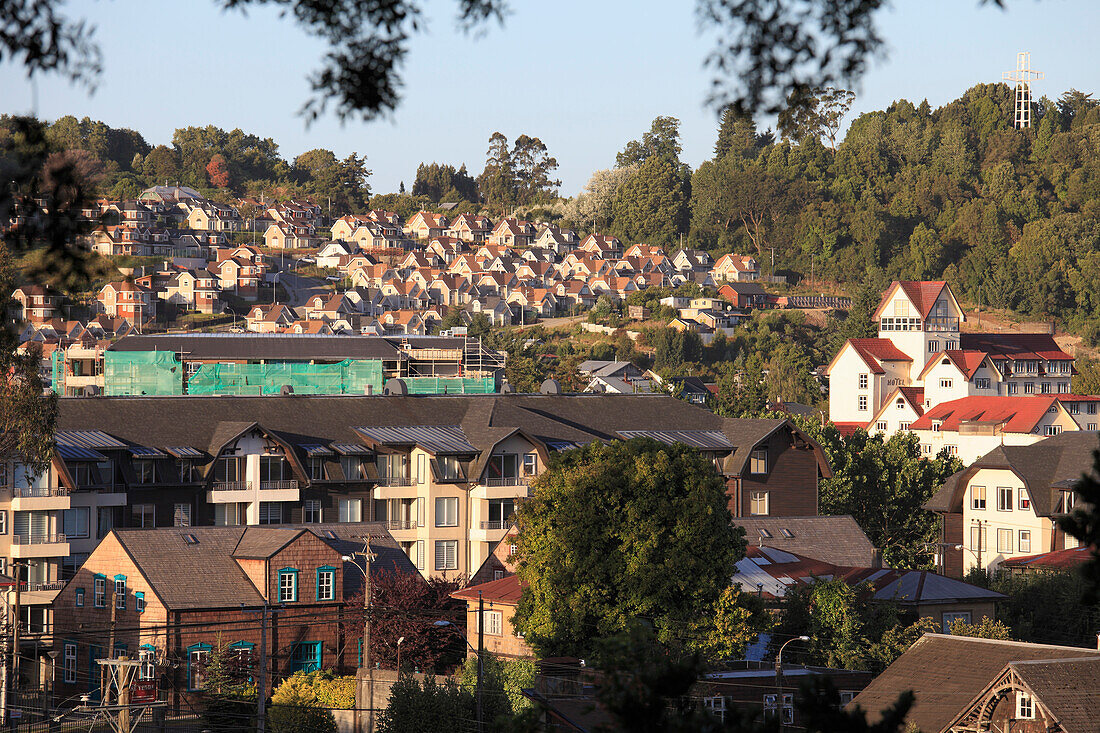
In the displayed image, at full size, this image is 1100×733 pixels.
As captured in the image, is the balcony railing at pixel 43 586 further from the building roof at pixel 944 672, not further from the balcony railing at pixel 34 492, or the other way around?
the building roof at pixel 944 672

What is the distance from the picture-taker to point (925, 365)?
111m

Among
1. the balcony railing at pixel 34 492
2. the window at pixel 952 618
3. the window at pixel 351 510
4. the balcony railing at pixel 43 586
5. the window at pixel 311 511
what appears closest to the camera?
the window at pixel 952 618

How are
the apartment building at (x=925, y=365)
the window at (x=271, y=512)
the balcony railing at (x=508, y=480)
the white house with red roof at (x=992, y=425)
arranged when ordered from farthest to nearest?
the apartment building at (x=925, y=365), the white house with red roof at (x=992, y=425), the balcony railing at (x=508, y=480), the window at (x=271, y=512)

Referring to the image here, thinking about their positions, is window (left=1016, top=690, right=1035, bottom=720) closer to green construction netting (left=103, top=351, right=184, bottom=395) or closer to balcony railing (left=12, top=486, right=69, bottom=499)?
balcony railing (left=12, top=486, right=69, bottom=499)

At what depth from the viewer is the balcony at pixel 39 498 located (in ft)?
164

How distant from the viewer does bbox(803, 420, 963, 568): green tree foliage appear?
68312 millimetres

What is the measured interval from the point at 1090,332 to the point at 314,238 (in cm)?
9691

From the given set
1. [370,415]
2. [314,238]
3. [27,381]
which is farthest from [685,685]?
[314,238]

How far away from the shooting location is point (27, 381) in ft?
145

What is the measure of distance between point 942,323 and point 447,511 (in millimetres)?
66794

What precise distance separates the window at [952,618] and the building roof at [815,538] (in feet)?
20.7

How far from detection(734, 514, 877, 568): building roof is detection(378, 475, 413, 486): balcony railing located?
43.3 feet

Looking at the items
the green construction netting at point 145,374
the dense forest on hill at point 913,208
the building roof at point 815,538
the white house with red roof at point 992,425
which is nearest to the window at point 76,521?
the building roof at point 815,538

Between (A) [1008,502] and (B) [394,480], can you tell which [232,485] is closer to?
(B) [394,480]
